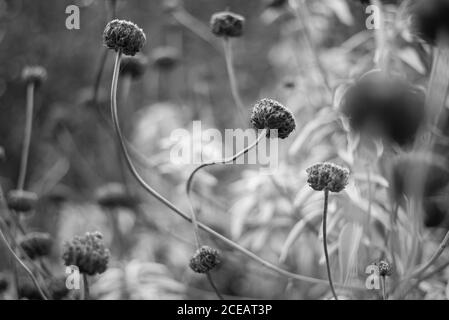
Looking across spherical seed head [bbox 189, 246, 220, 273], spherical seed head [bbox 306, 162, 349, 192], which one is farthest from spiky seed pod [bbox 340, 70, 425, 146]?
spherical seed head [bbox 189, 246, 220, 273]

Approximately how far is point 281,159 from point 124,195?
1.03 ft

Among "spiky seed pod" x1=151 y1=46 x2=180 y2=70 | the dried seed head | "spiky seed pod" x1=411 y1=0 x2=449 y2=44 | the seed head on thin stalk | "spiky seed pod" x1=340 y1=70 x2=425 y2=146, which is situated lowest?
the seed head on thin stalk

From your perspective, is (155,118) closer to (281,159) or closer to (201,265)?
(281,159)

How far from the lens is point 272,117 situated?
439 mm

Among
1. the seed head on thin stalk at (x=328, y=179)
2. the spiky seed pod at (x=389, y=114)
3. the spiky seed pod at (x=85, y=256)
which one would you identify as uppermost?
the spiky seed pod at (x=389, y=114)

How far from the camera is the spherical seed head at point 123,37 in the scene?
425 millimetres

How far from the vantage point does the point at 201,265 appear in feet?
1.51

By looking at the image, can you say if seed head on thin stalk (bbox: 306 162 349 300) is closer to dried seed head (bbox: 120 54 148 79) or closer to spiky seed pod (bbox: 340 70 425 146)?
spiky seed pod (bbox: 340 70 425 146)

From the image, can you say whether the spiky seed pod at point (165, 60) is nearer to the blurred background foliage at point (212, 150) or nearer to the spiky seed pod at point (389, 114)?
the blurred background foliage at point (212, 150)

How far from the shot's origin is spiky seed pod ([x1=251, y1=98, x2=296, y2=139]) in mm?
441

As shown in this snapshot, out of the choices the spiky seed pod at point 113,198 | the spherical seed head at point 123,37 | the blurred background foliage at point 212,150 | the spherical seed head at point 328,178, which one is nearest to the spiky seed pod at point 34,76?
the blurred background foliage at point 212,150

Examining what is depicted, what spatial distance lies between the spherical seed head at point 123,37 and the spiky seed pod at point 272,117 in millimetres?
126

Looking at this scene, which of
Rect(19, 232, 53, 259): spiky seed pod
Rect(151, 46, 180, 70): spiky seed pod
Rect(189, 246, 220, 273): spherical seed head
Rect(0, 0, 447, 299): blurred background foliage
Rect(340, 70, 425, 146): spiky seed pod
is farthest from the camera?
Rect(151, 46, 180, 70): spiky seed pod

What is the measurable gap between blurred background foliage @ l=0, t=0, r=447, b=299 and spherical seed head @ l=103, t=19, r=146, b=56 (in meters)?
0.21
